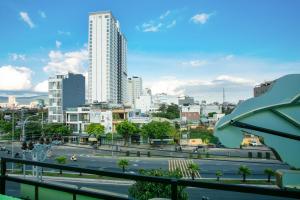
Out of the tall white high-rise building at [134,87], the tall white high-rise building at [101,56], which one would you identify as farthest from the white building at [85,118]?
the tall white high-rise building at [134,87]

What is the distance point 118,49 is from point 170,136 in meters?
74.2

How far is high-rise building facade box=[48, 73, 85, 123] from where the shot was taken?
297 feet

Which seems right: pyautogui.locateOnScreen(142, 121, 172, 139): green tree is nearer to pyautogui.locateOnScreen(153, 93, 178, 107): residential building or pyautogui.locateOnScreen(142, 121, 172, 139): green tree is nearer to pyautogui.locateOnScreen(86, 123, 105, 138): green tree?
pyautogui.locateOnScreen(86, 123, 105, 138): green tree

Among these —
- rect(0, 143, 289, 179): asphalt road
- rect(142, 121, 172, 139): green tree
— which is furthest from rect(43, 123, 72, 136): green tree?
rect(0, 143, 289, 179): asphalt road

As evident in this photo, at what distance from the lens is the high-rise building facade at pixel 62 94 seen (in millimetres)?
90625

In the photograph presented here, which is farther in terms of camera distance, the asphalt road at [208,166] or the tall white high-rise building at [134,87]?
the tall white high-rise building at [134,87]

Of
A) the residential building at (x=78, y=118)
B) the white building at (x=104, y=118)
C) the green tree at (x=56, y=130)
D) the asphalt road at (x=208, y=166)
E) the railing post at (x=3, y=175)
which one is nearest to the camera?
the railing post at (x=3, y=175)

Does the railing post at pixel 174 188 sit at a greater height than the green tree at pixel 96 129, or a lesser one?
greater

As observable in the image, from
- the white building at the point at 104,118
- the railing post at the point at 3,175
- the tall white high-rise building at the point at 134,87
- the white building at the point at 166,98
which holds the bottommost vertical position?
the railing post at the point at 3,175

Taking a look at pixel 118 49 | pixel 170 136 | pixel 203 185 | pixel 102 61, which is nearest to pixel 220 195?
pixel 203 185

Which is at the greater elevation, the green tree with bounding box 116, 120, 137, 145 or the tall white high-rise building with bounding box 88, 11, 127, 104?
the tall white high-rise building with bounding box 88, 11, 127, 104

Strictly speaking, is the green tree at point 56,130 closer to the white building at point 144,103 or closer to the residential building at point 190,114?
the residential building at point 190,114

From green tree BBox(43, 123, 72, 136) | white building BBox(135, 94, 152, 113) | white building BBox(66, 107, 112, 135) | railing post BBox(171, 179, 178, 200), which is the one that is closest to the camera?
railing post BBox(171, 179, 178, 200)

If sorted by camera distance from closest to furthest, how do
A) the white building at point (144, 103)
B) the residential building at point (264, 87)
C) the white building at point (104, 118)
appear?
1. the residential building at point (264, 87)
2. the white building at point (104, 118)
3. the white building at point (144, 103)
